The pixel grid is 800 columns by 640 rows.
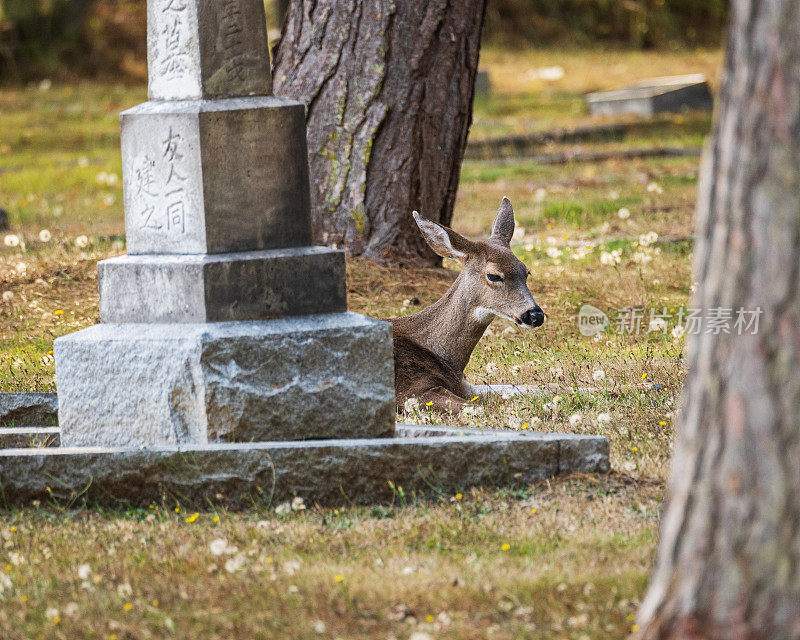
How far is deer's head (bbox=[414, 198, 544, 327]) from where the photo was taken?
6832 mm

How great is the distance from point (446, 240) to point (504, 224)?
556 mm

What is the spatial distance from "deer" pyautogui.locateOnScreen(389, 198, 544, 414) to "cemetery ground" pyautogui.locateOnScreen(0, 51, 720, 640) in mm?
329

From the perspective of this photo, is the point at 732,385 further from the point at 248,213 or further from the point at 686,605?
the point at 248,213

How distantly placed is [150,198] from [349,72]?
13.2 feet

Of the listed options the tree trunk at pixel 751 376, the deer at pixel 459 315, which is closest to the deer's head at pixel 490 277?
the deer at pixel 459 315

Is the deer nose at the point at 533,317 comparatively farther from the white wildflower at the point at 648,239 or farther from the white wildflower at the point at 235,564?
the white wildflower at the point at 648,239

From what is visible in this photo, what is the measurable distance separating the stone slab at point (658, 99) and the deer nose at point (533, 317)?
47.9 ft

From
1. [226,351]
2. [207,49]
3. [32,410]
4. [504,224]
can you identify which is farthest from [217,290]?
[504,224]

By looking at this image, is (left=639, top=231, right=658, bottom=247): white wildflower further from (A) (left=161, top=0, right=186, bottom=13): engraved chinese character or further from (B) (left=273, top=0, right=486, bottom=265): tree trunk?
(A) (left=161, top=0, right=186, bottom=13): engraved chinese character

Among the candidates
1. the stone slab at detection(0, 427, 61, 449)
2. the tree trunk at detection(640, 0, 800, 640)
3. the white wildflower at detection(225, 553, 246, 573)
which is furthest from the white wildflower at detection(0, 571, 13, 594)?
the tree trunk at detection(640, 0, 800, 640)

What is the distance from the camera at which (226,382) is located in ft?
17.0

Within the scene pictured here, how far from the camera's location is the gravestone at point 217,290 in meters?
5.26

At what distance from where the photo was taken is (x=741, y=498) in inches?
124

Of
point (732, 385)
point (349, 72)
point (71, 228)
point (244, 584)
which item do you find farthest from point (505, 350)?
point (71, 228)
